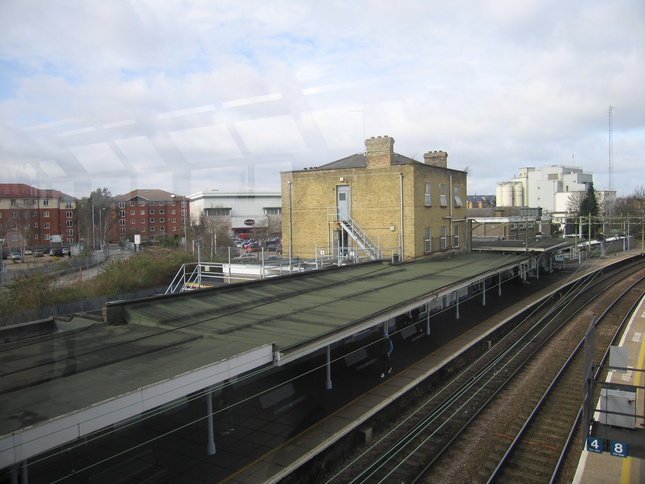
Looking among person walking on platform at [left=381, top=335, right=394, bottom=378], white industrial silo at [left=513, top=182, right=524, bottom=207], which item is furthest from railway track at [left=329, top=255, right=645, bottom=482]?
white industrial silo at [left=513, top=182, right=524, bottom=207]

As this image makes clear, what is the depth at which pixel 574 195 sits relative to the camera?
73.0 metres

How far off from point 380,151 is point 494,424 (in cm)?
1461

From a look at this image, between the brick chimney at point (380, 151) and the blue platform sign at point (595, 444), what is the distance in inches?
672

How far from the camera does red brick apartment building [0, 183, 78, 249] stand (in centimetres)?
941

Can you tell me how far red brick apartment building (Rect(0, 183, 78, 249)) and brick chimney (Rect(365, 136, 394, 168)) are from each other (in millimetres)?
12761

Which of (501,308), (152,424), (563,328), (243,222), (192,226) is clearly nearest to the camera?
(152,424)

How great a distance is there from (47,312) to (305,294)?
10233 millimetres

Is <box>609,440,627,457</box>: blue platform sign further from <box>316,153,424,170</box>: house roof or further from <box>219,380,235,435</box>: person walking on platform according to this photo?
<box>316,153,424,170</box>: house roof

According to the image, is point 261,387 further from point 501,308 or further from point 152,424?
point 501,308

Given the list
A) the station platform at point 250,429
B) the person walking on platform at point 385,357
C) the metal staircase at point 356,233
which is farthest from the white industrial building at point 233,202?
the person walking on platform at point 385,357

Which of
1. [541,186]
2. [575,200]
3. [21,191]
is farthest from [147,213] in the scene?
[541,186]

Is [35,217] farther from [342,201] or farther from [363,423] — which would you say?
[342,201]

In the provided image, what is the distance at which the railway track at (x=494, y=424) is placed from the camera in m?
8.03

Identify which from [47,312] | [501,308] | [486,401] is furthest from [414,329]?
[47,312]
